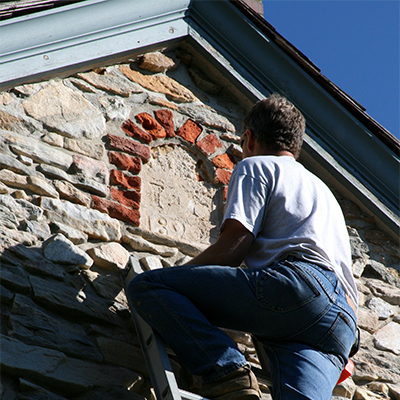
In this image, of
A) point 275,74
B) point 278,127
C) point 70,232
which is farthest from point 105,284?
point 275,74

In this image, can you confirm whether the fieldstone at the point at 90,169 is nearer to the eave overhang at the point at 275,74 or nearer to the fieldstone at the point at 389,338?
the eave overhang at the point at 275,74

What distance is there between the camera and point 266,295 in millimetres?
1810

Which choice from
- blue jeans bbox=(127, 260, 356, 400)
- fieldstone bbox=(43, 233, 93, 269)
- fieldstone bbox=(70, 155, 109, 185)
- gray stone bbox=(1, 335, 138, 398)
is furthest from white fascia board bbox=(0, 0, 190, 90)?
blue jeans bbox=(127, 260, 356, 400)

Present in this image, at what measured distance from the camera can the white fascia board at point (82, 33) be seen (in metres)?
2.82

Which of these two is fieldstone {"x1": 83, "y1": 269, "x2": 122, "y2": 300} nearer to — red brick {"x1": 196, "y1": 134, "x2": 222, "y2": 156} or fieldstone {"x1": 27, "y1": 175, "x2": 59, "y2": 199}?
fieldstone {"x1": 27, "y1": 175, "x2": 59, "y2": 199}

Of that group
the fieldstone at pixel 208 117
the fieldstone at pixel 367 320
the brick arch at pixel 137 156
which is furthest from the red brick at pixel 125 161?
the fieldstone at pixel 367 320

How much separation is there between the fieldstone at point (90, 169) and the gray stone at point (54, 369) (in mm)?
1001

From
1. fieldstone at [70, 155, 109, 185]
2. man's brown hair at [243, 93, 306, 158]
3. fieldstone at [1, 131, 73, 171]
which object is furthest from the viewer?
fieldstone at [70, 155, 109, 185]

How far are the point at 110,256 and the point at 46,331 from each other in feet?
1.76

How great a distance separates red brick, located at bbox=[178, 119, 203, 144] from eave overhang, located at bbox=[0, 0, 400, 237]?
487mm

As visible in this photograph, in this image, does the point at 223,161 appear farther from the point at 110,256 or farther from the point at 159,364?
the point at 159,364

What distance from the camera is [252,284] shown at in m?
1.83

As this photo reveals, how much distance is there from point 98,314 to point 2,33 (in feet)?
4.82

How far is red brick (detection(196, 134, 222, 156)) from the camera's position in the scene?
3344 millimetres
